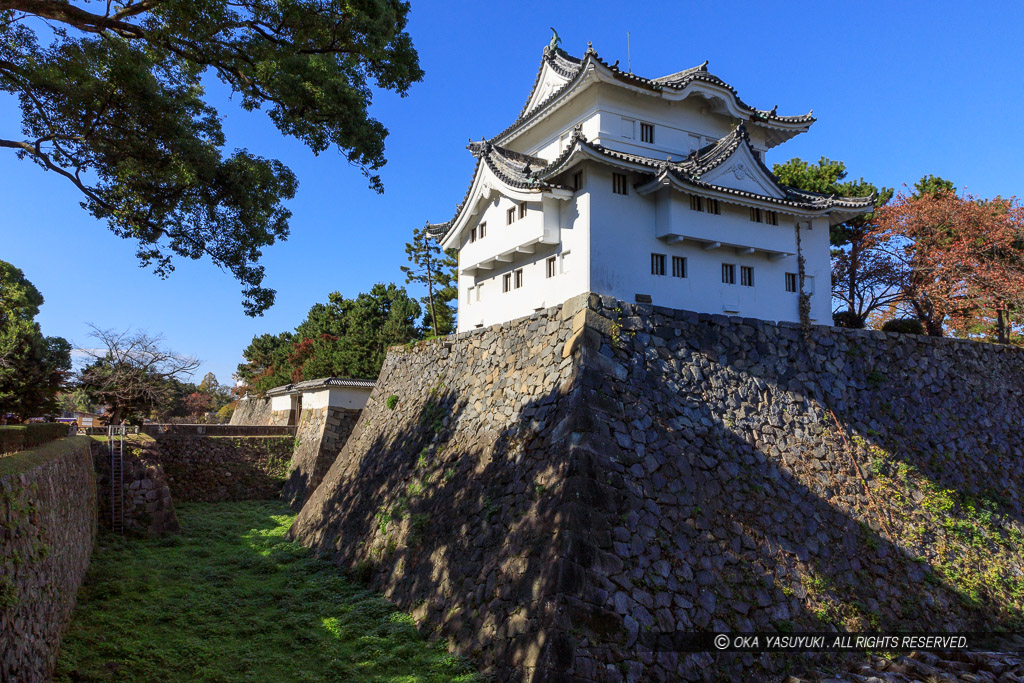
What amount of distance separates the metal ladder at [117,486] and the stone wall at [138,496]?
0.08 metres

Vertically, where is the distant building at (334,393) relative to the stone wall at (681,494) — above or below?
above

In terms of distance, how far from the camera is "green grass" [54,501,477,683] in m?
9.13

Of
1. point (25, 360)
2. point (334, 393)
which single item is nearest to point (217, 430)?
point (334, 393)

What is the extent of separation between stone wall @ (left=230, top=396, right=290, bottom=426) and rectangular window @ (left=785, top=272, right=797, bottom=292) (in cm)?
2442

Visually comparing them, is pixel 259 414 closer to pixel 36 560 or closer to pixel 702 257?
pixel 702 257

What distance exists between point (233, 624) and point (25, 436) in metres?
5.29

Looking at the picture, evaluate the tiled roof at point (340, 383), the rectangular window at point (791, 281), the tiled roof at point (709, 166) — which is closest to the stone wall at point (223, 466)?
the tiled roof at point (340, 383)

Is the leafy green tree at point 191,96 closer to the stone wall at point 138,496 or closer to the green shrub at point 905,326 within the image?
the stone wall at point 138,496

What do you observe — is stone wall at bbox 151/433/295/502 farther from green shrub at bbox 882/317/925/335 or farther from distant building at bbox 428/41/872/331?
green shrub at bbox 882/317/925/335

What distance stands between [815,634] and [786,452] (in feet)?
11.9

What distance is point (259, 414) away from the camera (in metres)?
38.1

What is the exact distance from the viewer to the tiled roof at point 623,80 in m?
18.6

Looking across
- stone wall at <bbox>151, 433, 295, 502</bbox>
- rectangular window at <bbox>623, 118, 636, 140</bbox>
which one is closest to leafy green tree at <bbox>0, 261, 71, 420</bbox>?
stone wall at <bbox>151, 433, 295, 502</bbox>

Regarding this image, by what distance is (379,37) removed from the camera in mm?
10539
